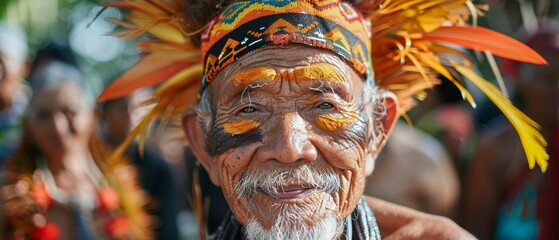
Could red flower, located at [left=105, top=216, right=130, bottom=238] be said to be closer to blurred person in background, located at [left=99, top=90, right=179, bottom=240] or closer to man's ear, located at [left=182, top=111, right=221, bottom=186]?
blurred person in background, located at [left=99, top=90, right=179, bottom=240]

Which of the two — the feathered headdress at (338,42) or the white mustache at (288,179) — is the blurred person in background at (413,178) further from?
the white mustache at (288,179)

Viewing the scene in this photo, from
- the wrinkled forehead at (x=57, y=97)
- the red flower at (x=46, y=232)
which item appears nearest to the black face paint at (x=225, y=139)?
the red flower at (x=46, y=232)

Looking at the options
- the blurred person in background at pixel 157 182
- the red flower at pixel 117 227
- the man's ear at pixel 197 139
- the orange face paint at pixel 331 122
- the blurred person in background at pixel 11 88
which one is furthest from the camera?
the blurred person in background at pixel 157 182

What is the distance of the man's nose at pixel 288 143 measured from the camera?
3.38 meters

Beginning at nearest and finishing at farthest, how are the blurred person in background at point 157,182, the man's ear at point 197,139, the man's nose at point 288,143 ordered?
the man's nose at point 288,143
the man's ear at point 197,139
the blurred person in background at point 157,182

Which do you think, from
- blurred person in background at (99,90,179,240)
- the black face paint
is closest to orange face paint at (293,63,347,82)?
the black face paint

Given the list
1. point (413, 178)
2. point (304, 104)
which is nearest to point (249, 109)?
point (304, 104)

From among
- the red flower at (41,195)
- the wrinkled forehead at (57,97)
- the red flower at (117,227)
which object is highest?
the wrinkled forehead at (57,97)

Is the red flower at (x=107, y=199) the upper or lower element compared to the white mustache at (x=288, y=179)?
lower

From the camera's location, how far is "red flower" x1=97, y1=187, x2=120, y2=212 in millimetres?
6301

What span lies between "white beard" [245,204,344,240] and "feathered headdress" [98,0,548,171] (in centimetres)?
58

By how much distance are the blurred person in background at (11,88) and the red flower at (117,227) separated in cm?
94

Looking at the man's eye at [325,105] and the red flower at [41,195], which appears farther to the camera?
the red flower at [41,195]

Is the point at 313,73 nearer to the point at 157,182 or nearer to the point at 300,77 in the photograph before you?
the point at 300,77
